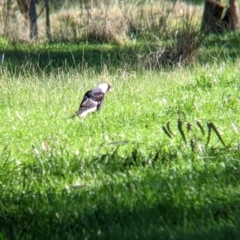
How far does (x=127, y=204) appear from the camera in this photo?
5375mm

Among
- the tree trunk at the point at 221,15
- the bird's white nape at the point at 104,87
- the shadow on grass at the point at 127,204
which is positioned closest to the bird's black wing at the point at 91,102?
the bird's white nape at the point at 104,87

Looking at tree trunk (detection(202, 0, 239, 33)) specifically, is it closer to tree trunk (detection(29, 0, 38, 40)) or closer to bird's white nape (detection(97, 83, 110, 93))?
tree trunk (detection(29, 0, 38, 40))

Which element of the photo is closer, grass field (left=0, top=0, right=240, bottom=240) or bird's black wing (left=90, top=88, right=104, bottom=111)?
grass field (left=0, top=0, right=240, bottom=240)

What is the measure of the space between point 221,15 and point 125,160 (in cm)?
1357

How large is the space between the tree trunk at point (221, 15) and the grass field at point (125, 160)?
7753 mm

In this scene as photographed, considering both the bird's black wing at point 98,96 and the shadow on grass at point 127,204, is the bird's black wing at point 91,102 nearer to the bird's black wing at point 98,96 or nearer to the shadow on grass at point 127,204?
the bird's black wing at point 98,96

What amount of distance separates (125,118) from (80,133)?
0.69m

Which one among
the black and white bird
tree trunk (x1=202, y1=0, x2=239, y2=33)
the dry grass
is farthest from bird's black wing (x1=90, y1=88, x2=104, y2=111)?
tree trunk (x1=202, y1=0, x2=239, y2=33)

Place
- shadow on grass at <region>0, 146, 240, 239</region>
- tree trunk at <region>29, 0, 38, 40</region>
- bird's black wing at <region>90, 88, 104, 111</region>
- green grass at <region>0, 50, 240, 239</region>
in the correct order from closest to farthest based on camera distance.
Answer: shadow on grass at <region>0, 146, 240, 239</region>, green grass at <region>0, 50, 240, 239</region>, bird's black wing at <region>90, 88, 104, 111</region>, tree trunk at <region>29, 0, 38, 40</region>

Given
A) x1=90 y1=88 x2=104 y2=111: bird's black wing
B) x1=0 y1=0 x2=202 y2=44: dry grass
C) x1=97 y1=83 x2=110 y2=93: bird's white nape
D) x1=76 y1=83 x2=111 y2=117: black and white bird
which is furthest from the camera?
x1=0 y1=0 x2=202 y2=44: dry grass

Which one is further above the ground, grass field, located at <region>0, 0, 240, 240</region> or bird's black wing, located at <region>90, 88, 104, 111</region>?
grass field, located at <region>0, 0, 240, 240</region>

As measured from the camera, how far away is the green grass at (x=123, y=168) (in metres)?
5.11

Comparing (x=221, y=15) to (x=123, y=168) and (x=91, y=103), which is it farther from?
(x=123, y=168)

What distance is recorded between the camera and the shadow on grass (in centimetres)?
494
